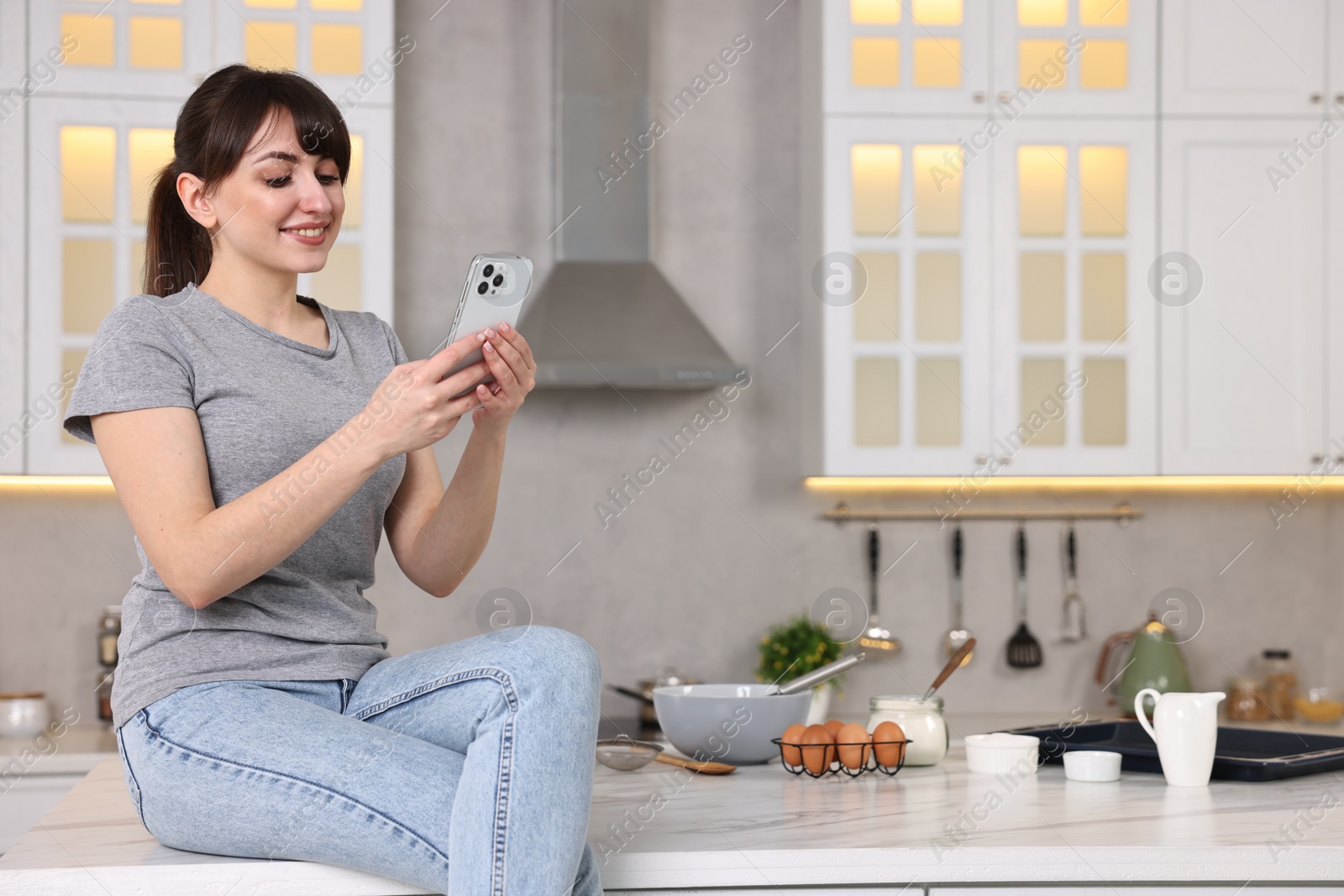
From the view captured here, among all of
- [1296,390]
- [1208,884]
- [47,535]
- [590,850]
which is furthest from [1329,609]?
[47,535]

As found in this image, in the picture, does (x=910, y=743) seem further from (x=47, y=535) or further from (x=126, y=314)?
(x=47, y=535)

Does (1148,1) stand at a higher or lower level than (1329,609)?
higher

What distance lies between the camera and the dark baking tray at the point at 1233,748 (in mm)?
1518

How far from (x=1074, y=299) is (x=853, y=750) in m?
1.50

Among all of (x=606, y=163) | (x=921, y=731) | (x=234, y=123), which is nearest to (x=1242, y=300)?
(x=606, y=163)

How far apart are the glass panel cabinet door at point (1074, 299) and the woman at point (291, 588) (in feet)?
5.49

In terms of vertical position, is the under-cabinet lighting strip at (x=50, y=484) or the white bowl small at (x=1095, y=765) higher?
the under-cabinet lighting strip at (x=50, y=484)

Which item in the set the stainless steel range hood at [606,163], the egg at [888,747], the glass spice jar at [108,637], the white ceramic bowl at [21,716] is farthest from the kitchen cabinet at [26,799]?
the egg at [888,747]

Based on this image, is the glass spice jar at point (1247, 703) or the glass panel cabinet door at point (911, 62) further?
the glass spice jar at point (1247, 703)

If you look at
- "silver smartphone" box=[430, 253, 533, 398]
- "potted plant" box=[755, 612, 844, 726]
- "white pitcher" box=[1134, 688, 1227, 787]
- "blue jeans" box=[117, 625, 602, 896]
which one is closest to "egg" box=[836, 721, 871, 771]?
"white pitcher" box=[1134, 688, 1227, 787]

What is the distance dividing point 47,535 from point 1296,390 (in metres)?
2.86

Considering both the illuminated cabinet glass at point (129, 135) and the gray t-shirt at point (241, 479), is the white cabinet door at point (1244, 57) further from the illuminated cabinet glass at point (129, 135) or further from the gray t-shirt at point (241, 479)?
the gray t-shirt at point (241, 479)

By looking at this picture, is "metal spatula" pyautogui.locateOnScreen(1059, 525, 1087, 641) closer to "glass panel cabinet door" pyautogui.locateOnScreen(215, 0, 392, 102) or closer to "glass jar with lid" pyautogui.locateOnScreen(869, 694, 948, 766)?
"glass jar with lid" pyautogui.locateOnScreen(869, 694, 948, 766)

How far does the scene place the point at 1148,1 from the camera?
8.83 feet
